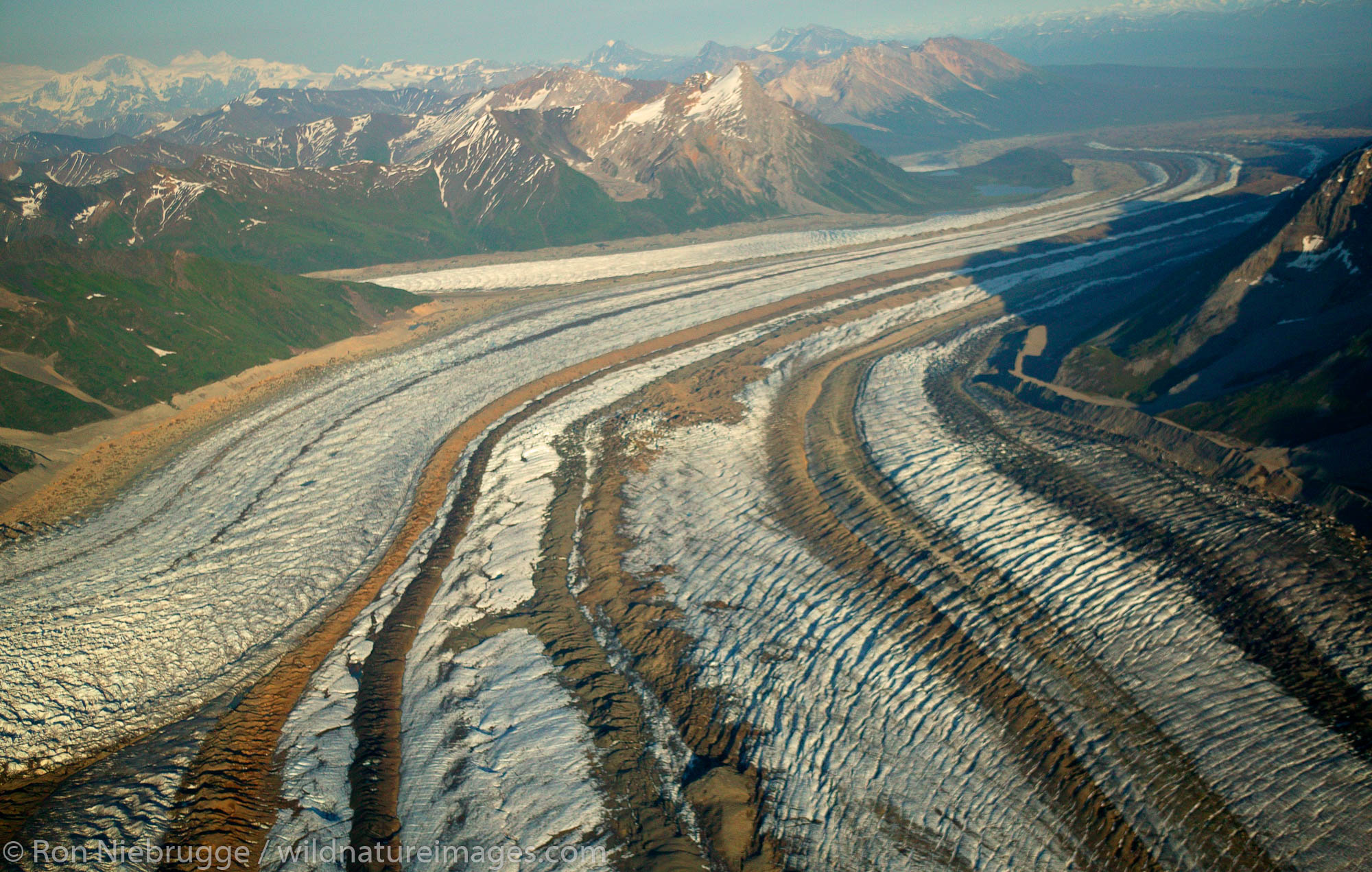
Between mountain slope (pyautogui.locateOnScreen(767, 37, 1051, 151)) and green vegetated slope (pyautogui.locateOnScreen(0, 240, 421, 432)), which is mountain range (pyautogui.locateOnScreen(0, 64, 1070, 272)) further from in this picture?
mountain slope (pyautogui.locateOnScreen(767, 37, 1051, 151))

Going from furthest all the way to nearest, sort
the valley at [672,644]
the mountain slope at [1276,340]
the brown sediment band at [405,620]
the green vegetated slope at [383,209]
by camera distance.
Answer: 1. the green vegetated slope at [383,209]
2. the mountain slope at [1276,340]
3. the brown sediment band at [405,620]
4. the valley at [672,644]

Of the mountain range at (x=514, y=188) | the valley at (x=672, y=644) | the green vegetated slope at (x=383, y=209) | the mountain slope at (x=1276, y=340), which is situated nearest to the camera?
the valley at (x=672, y=644)

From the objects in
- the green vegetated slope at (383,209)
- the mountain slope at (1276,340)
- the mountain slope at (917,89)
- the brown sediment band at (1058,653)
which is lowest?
the brown sediment band at (1058,653)

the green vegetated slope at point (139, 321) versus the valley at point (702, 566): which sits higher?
the green vegetated slope at point (139, 321)

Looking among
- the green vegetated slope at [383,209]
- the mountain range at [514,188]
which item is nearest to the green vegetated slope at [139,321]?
the green vegetated slope at [383,209]

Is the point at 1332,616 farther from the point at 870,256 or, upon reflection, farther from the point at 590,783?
the point at 870,256

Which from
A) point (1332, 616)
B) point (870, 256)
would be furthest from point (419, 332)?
point (1332, 616)

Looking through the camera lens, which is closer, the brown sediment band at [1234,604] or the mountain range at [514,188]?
the brown sediment band at [1234,604]

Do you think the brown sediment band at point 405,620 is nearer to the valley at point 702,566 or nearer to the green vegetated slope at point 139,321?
the valley at point 702,566

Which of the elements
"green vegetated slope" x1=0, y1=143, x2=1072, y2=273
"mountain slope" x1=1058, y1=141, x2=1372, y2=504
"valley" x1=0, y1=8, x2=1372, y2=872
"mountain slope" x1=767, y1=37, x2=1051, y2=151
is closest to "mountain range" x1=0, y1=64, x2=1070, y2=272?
"green vegetated slope" x1=0, y1=143, x2=1072, y2=273
